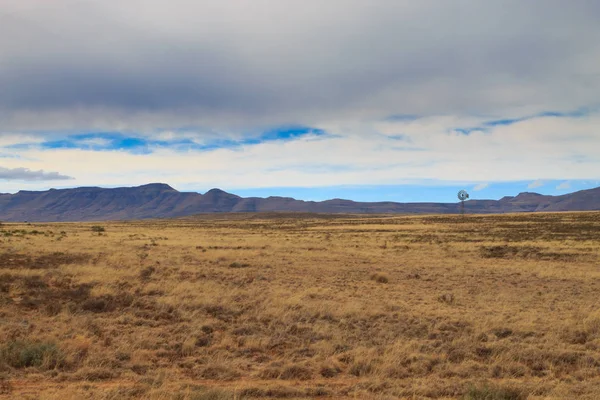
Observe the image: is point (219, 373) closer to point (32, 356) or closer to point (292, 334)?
point (292, 334)

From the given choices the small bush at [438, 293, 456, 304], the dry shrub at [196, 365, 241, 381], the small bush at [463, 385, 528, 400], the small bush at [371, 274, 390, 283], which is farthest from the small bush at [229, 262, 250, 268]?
the small bush at [463, 385, 528, 400]

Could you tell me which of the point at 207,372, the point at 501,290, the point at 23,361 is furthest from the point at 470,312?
the point at 23,361

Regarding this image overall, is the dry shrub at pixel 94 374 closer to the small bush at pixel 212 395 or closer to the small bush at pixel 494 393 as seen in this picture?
the small bush at pixel 212 395

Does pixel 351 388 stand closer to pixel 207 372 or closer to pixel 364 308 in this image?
pixel 207 372

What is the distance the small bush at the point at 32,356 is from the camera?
749 cm

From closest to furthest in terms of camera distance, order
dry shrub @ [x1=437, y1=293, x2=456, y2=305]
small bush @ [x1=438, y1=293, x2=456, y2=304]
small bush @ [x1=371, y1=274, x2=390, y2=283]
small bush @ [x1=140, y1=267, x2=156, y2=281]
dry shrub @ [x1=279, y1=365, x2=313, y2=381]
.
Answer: dry shrub @ [x1=279, y1=365, x2=313, y2=381] → dry shrub @ [x1=437, y1=293, x2=456, y2=305] → small bush @ [x1=438, y1=293, x2=456, y2=304] → small bush @ [x1=140, y1=267, x2=156, y2=281] → small bush @ [x1=371, y1=274, x2=390, y2=283]

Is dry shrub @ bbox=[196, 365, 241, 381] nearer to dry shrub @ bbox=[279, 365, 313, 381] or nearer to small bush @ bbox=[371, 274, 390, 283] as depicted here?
dry shrub @ bbox=[279, 365, 313, 381]

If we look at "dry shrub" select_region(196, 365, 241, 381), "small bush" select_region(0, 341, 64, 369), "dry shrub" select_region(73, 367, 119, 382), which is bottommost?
"dry shrub" select_region(196, 365, 241, 381)

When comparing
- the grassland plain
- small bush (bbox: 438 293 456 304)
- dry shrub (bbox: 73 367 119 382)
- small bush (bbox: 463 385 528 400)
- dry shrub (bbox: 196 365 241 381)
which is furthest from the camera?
small bush (bbox: 438 293 456 304)

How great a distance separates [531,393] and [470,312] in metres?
5.91

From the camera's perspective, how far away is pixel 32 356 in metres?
7.68

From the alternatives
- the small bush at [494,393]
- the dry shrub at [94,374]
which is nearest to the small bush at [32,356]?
the dry shrub at [94,374]

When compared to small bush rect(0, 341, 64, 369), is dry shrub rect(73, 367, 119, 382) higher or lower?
lower

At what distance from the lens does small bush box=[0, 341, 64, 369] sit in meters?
7.49
